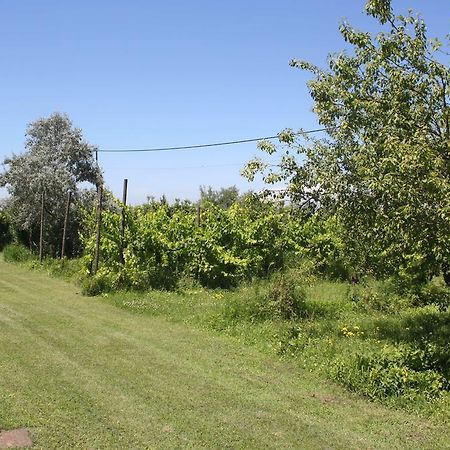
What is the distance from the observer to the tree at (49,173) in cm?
2403

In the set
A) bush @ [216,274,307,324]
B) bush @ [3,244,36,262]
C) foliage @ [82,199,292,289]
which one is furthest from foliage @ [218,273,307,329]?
bush @ [3,244,36,262]

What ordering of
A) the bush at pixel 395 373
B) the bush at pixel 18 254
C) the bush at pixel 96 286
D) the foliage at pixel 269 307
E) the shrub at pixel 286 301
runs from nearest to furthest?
the bush at pixel 395 373 < the foliage at pixel 269 307 < the shrub at pixel 286 301 < the bush at pixel 96 286 < the bush at pixel 18 254

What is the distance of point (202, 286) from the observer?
1536cm

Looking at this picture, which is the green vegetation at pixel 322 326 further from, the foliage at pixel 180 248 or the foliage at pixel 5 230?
the foliage at pixel 5 230

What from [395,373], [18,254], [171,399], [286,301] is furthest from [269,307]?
[18,254]

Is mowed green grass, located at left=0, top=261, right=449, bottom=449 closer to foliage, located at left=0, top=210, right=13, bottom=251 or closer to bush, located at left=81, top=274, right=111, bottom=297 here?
bush, located at left=81, top=274, right=111, bottom=297

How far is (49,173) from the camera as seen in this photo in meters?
23.9

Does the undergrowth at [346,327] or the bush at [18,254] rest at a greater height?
the bush at [18,254]

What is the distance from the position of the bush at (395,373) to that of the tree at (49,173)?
1848cm

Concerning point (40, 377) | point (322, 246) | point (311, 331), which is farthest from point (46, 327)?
point (322, 246)

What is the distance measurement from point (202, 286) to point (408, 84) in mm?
9355

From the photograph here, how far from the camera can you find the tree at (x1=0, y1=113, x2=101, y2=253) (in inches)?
946

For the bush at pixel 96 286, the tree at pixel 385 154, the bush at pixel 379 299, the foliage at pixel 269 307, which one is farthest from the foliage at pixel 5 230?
the tree at pixel 385 154

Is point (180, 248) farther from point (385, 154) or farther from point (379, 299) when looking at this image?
point (385, 154)
